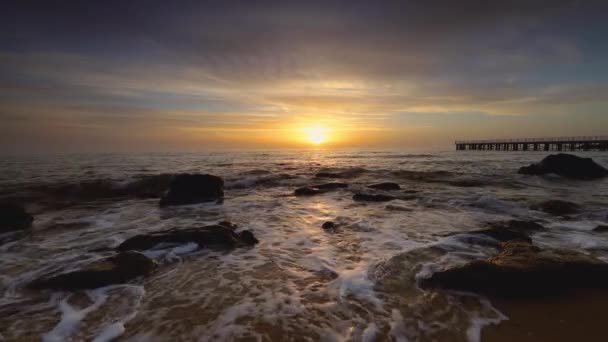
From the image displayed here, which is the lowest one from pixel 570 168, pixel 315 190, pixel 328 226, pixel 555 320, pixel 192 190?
pixel 315 190

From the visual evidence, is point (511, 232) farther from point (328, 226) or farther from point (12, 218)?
point (12, 218)

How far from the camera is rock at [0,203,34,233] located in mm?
8516

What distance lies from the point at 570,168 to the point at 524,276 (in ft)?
71.5

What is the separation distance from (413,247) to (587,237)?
4.23 meters

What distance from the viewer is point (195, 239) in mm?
6945

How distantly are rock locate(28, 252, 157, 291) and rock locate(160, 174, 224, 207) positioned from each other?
7680 millimetres

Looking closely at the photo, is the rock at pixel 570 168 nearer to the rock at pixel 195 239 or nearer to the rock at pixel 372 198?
the rock at pixel 372 198

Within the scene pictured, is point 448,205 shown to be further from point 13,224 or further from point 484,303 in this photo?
point 13,224

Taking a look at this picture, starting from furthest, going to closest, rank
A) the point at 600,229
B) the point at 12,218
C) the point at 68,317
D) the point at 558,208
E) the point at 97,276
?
the point at 558,208 → the point at 12,218 → the point at 600,229 → the point at 97,276 → the point at 68,317

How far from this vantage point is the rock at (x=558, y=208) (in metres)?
10.1

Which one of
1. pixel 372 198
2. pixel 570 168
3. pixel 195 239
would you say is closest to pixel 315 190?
pixel 372 198

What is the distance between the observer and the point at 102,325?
3.74 metres

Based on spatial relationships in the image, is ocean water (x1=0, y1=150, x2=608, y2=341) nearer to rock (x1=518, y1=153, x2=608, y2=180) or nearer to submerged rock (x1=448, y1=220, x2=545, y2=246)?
submerged rock (x1=448, y1=220, x2=545, y2=246)

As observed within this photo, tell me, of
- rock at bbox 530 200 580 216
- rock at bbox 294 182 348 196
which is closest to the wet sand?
rock at bbox 530 200 580 216
